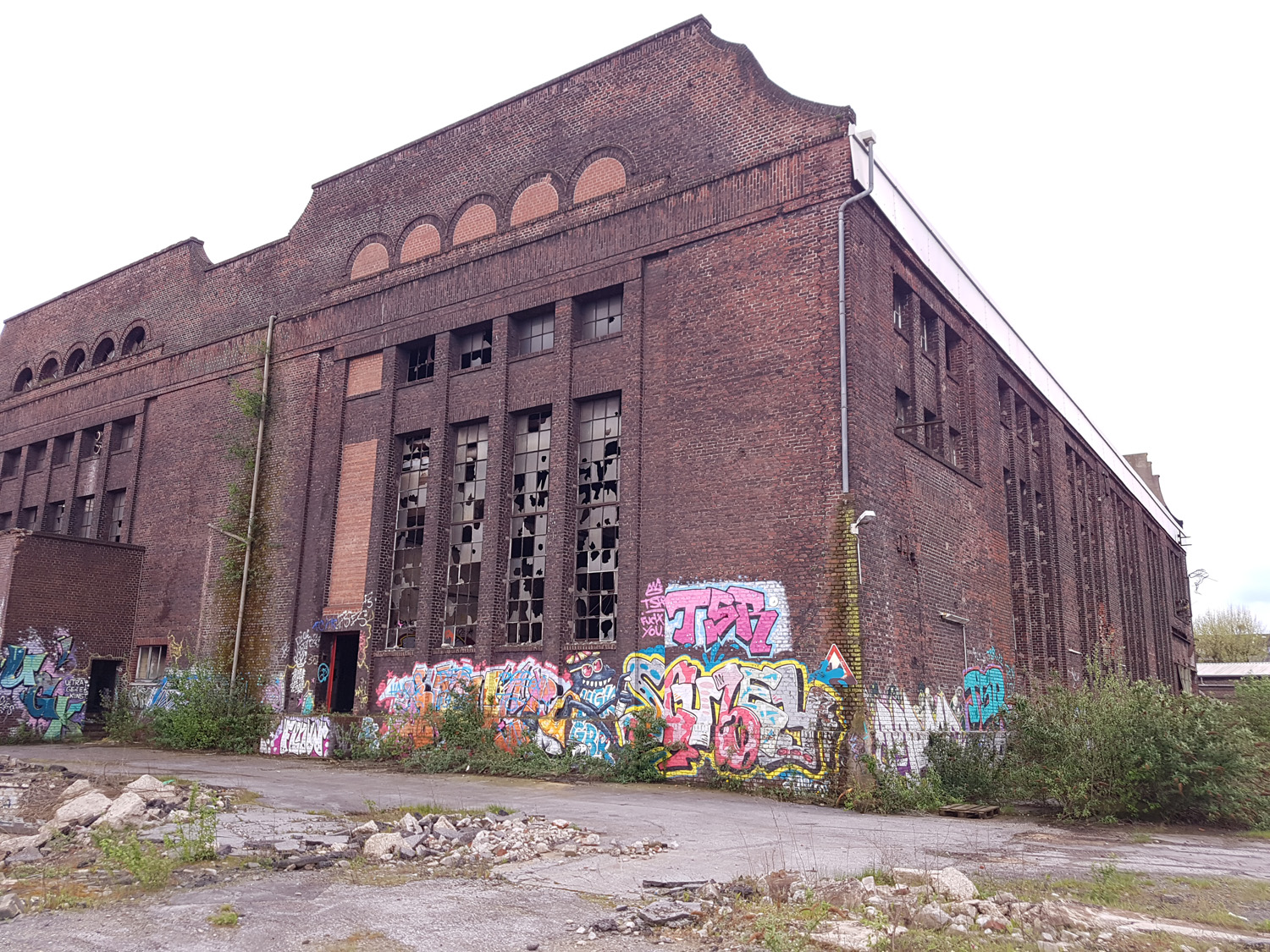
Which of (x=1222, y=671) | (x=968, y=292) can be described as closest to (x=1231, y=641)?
(x=1222, y=671)

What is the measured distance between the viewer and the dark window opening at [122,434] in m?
25.2

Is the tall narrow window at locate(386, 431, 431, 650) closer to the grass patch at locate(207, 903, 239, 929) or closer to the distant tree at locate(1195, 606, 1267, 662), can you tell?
the grass patch at locate(207, 903, 239, 929)

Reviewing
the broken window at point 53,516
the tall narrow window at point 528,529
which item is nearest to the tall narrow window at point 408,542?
the tall narrow window at point 528,529

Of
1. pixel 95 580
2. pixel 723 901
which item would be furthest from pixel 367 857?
pixel 95 580

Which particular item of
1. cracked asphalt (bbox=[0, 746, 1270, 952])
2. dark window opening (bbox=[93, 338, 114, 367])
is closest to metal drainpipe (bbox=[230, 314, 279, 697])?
cracked asphalt (bbox=[0, 746, 1270, 952])

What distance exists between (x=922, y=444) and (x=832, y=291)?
3.74m

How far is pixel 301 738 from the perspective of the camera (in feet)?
59.7

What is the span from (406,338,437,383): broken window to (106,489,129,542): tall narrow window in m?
10.2

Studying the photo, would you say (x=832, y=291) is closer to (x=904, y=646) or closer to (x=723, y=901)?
(x=904, y=646)

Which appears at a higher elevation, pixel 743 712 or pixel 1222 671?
pixel 1222 671

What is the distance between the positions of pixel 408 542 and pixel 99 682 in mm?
10035

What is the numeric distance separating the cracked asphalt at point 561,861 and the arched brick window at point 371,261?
10.9 metres

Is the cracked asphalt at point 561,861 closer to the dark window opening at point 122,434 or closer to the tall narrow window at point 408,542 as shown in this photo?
the tall narrow window at point 408,542

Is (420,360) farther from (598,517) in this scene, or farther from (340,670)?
(340,670)
